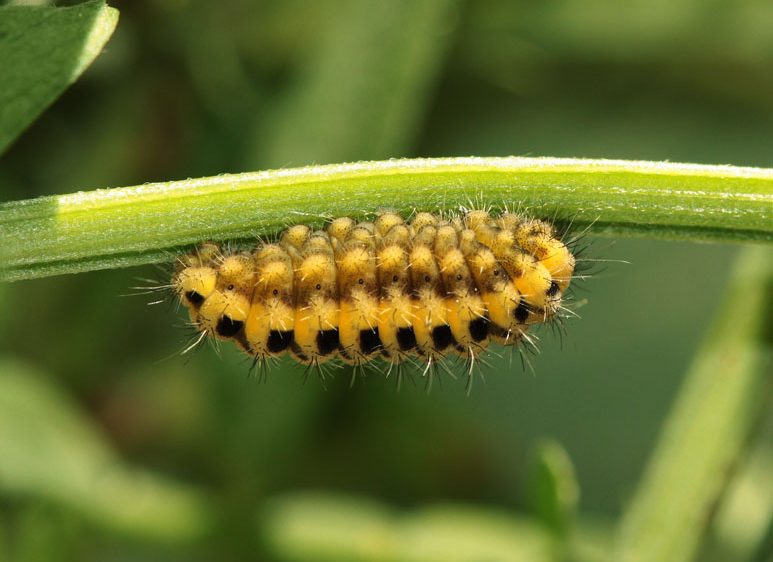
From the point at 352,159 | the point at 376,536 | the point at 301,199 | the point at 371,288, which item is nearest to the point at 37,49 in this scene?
the point at 301,199

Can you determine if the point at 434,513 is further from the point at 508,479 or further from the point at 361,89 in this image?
the point at 361,89

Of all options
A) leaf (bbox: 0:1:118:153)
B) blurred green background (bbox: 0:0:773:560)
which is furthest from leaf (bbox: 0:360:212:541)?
leaf (bbox: 0:1:118:153)

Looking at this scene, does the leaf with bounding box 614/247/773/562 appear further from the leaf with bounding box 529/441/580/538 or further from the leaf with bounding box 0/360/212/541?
the leaf with bounding box 0/360/212/541

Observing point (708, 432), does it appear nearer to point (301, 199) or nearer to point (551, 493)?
point (551, 493)

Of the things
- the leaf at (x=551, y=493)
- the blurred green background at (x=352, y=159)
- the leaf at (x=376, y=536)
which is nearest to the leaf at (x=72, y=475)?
the blurred green background at (x=352, y=159)

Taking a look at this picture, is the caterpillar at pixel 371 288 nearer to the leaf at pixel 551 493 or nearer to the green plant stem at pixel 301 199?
the green plant stem at pixel 301 199
